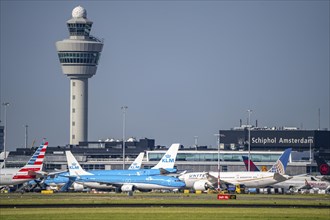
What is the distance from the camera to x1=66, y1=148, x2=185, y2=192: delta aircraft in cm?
17475

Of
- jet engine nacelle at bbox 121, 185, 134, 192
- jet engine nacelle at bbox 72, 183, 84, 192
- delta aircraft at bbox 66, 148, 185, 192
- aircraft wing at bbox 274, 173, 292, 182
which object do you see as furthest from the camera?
jet engine nacelle at bbox 72, 183, 84, 192

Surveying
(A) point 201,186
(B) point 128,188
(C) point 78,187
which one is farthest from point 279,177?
(C) point 78,187

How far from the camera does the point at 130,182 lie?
17975 centimetres

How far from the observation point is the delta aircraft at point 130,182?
17475cm

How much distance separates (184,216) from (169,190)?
265 feet

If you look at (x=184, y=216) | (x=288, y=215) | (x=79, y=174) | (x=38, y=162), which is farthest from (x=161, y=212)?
(x=79, y=174)

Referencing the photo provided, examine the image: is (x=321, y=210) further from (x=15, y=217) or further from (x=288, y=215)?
(x=15, y=217)

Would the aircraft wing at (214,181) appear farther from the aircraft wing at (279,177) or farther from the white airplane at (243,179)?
the aircraft wing at (279,177)

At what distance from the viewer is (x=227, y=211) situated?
111 m

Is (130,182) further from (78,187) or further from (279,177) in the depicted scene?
(279,177)

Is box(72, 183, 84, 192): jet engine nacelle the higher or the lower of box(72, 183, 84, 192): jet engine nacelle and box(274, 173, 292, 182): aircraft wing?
the lower

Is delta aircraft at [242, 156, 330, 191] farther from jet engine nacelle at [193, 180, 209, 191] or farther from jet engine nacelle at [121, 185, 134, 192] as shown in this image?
jet engine nacelle at [121, 185, 134, 192]

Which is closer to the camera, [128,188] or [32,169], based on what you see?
[32,169]

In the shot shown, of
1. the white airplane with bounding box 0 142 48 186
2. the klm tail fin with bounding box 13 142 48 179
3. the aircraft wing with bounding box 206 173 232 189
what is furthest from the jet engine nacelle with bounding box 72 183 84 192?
the aircraft wing with bounding box 206 173 232 189
